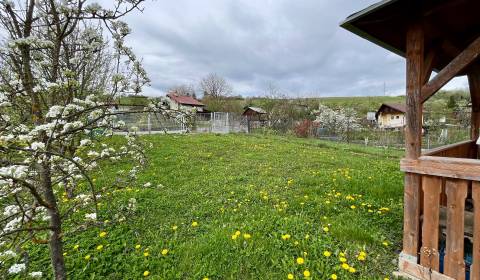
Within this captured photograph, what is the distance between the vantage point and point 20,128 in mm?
1554

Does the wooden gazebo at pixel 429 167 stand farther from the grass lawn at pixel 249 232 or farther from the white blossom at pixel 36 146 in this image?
A: the white blossom at pixel 36 146

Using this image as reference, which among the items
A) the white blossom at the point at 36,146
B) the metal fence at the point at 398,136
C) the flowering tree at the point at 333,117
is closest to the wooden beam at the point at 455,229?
the white blossom at the point at 36,146

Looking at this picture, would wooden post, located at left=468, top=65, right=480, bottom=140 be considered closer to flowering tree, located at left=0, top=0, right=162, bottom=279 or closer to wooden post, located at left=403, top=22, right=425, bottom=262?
wooden post, located at left=403, top=22, right=425, bottom=262

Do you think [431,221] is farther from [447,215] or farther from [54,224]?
[54,224]

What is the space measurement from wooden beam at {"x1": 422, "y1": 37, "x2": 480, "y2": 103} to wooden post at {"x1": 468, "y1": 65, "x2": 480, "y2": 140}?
2422 mm

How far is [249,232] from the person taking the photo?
2.80 m

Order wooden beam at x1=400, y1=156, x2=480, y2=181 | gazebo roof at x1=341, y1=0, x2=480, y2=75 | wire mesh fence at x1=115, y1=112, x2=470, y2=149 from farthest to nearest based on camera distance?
wire mesh fence at x1=115, y1=112, x2=470, y2=149 < gazebo roof at x1=341, y1=0, x2=480, y2=75 < wooden beam at x1=400, y1=156, x2=480, y2=181

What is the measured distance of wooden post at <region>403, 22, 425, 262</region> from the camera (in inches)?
80.9

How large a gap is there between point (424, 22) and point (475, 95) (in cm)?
283

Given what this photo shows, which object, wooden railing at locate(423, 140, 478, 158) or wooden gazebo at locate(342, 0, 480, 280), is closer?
wooden gazebo at locate(342, 0, 480, 280)

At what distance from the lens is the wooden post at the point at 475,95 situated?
142 inches

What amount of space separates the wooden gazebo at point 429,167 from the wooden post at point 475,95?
66.7 inches

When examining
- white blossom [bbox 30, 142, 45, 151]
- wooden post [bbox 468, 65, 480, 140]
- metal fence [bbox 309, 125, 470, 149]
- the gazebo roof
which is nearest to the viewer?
white blossom [bbox 30, 142, 45, 151]

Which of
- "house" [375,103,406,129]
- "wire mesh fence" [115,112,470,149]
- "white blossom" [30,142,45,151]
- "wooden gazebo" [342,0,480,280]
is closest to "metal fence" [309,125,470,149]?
"wire mesh fence" [115,112,470,149]
